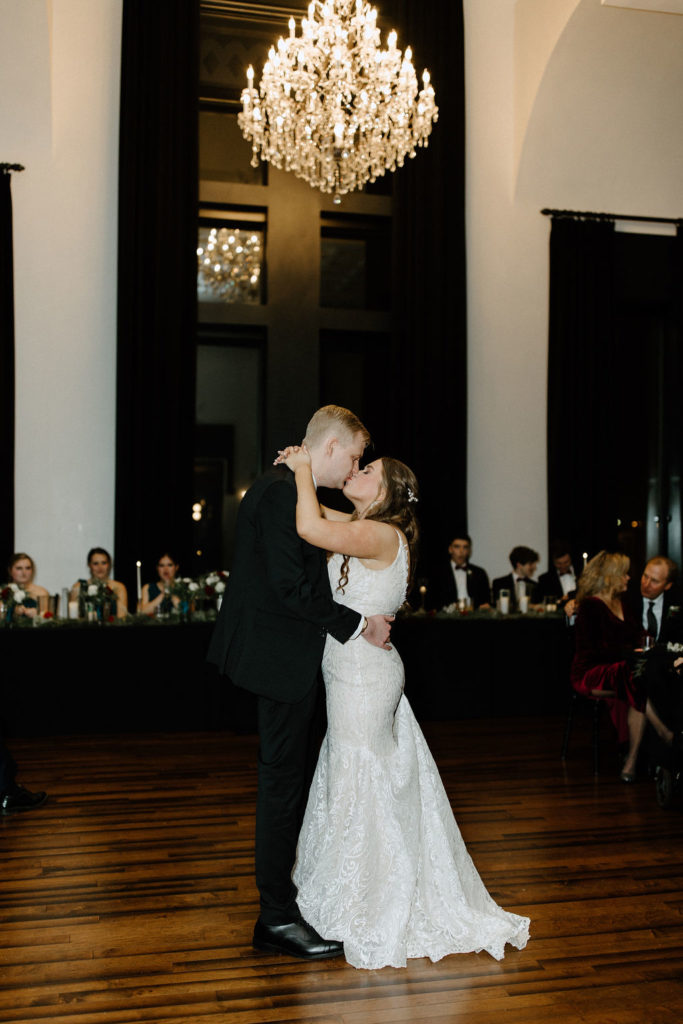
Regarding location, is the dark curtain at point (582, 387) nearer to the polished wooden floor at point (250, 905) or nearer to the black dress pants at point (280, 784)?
the polished wooden floor at point (250, 905)

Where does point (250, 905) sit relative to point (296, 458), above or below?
below

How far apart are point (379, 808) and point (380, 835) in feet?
0.29

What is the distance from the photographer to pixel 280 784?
316cm

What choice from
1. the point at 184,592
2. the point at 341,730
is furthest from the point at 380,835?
the point at 184,592

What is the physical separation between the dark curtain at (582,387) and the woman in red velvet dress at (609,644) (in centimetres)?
403

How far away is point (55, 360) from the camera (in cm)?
923

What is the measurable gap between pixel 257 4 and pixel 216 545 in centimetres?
547

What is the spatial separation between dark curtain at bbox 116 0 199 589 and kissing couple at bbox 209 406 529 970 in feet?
19.4

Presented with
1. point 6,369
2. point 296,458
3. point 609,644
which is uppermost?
point 6,369

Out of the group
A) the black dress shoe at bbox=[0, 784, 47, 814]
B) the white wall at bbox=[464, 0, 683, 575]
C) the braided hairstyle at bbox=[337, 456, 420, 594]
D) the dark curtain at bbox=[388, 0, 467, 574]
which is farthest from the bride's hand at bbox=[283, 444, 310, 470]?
the white wall at bbox=[464, 0, 683, 575]

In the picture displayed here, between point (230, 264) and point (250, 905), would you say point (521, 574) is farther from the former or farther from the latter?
point (250, 905)

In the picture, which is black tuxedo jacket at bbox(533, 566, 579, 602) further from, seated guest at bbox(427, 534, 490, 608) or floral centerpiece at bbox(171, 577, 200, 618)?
floral centerpiece at bbox(171, 577, 200, 618)

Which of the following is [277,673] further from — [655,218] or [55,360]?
[655,218]

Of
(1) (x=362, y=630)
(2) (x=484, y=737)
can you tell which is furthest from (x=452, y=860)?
(2) (x=484, y=737)
